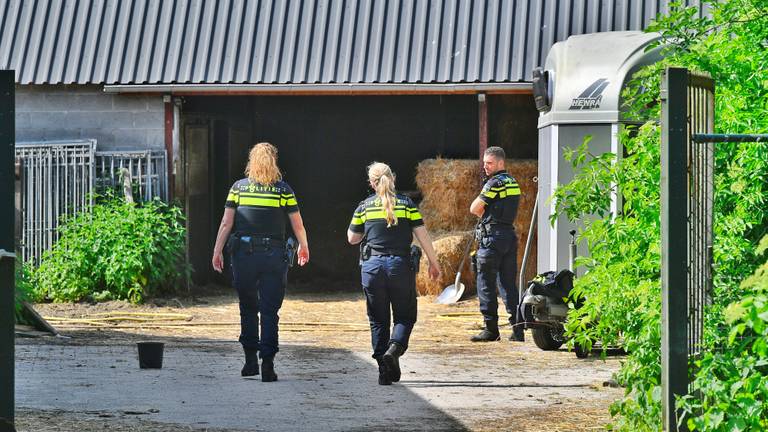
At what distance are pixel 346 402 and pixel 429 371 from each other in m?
1.93

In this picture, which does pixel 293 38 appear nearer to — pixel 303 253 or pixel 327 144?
pixel 327 144

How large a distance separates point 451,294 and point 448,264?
440 mm

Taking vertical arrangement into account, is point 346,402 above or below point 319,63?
below

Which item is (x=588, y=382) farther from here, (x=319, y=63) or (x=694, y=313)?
(x=319, y=63)

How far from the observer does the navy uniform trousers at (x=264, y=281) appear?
10492 millimetres

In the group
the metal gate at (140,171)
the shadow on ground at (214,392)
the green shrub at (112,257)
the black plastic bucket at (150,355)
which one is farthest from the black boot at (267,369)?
the metal gate at (140,171)

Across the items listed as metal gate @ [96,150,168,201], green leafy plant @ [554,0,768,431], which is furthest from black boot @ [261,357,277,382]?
metal gate @ [96,150,168,201]

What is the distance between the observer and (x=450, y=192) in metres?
17.8

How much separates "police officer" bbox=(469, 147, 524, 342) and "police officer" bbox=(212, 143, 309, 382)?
2.99m

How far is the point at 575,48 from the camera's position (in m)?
14.2

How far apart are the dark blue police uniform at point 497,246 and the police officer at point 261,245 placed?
3.00m

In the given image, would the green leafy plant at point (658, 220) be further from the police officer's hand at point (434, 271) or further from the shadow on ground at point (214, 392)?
the police officer's hand at point (434, 271)

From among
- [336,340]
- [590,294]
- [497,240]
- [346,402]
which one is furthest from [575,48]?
[590,294]

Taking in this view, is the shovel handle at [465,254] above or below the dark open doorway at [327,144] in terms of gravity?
below
